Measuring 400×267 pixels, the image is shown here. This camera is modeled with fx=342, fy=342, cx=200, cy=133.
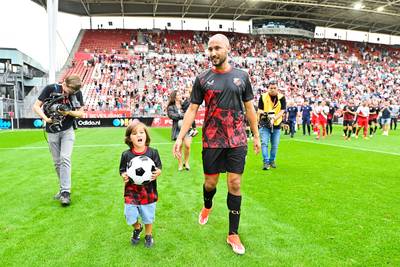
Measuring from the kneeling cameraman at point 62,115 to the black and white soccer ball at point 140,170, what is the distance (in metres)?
2.19

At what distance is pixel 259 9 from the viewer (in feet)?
146

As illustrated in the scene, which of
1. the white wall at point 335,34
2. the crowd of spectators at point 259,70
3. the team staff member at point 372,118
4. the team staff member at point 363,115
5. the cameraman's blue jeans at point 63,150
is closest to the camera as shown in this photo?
the cameraman's blue jeans at point 63,150

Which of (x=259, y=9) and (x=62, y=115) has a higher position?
(x=259, y=9)

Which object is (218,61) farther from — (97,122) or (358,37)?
(358,37)

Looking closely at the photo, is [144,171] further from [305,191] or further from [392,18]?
[392,18]

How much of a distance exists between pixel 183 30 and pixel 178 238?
47.3 m

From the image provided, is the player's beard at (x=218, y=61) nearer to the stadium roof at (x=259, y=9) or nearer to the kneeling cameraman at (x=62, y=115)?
the kneeling cameraman at (x=62, y=115)

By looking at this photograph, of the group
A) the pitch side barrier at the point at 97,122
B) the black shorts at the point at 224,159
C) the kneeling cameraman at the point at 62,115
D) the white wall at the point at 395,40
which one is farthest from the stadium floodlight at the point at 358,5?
the black shorts at the point at 224,159

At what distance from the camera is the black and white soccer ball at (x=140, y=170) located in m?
3.46

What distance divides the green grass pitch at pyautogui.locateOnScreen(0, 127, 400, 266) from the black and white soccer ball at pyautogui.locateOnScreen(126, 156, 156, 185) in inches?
29.7

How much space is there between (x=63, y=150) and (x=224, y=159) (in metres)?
2.80

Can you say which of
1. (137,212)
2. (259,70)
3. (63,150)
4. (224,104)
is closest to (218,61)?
(224,104)

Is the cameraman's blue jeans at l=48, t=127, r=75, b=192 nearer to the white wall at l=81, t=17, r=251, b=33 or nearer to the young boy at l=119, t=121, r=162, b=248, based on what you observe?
the young boy at l=119, t=121, r=162, b=248

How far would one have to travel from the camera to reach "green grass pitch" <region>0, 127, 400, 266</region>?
11.1 feet
